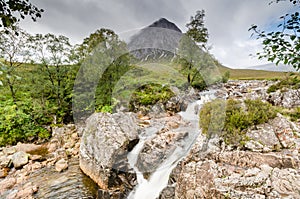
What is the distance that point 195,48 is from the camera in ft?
45.3

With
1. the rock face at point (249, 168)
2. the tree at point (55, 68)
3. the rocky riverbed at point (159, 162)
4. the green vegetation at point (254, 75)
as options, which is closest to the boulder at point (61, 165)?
the rocky riverbed at point (159, 162)

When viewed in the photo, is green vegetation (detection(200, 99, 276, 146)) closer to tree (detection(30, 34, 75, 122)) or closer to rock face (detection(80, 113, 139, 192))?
rock face (detection(80, 113, 139, 192))

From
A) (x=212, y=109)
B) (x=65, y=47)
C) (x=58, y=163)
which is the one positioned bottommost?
(x=58, y=163)

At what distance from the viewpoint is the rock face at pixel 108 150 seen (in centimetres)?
520

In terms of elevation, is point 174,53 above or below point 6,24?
above

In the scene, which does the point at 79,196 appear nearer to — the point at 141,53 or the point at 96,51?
the point at 96,51

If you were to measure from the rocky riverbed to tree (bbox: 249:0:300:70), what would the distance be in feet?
7.67

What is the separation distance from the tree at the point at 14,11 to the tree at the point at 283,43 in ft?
7.70

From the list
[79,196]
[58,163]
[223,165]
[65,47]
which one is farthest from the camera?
[65,47]

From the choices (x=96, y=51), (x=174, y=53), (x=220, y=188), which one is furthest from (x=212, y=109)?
(x=174, y=53)

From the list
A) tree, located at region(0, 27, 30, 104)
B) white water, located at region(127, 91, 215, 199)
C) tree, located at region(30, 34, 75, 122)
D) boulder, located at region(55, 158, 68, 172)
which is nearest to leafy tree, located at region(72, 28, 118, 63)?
tree, located at region(30, 34, 75, 122)

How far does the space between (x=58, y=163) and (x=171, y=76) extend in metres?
10.4

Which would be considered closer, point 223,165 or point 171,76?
point 223,165

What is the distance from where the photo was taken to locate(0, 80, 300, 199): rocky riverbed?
9.97 ft
